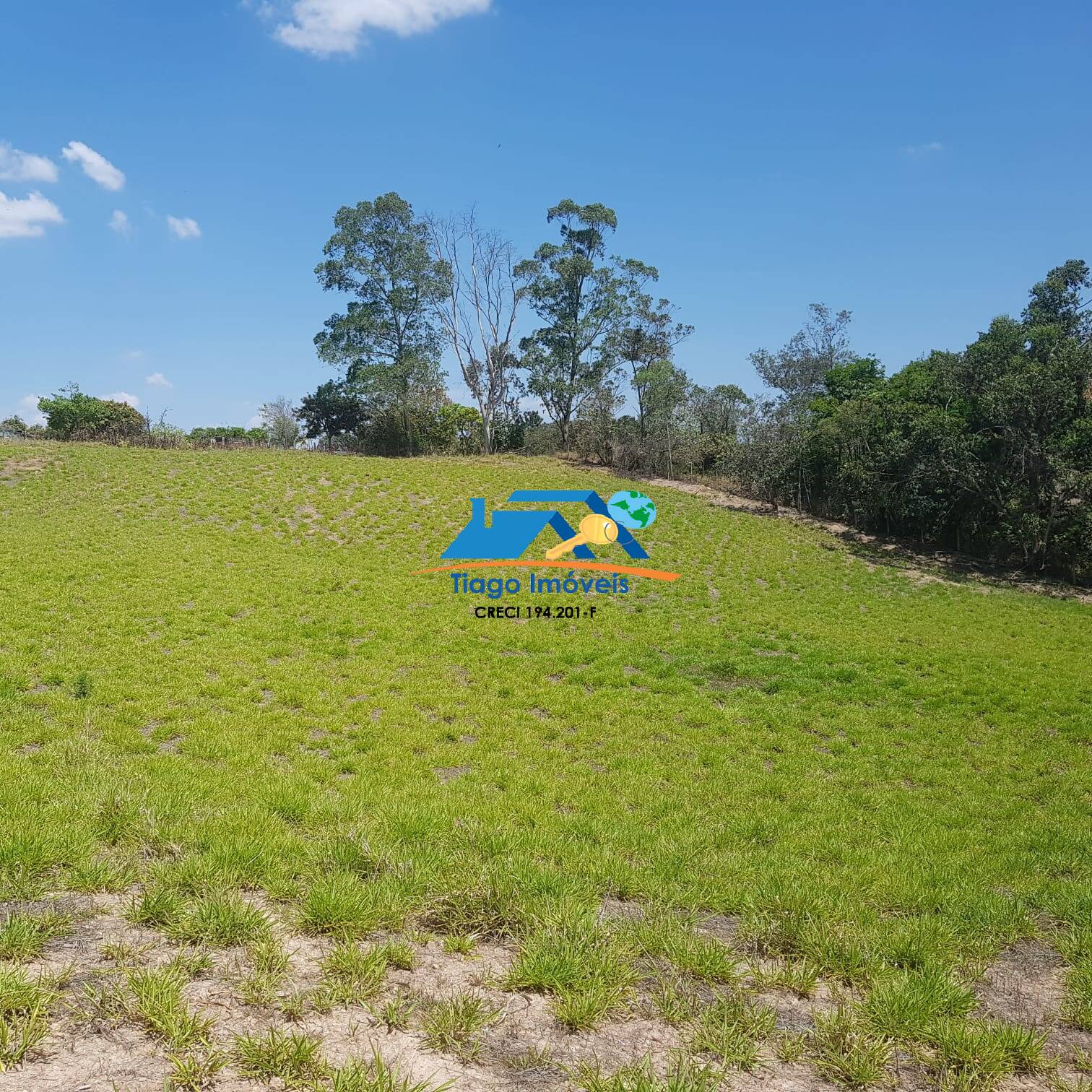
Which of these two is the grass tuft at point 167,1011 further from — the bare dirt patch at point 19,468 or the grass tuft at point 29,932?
the bare dirt patch at point 19,468

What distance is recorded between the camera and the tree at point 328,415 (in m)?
48.8

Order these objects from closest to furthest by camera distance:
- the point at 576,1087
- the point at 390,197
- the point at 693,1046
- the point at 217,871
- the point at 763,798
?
1. the point at 576,1087
2. the point at 693,1046
3. the point at 217,871
4. the point at 763,798
5. the point at 390,197

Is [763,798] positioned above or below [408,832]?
below

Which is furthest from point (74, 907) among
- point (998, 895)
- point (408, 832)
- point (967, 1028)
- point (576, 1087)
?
point (998, 895)

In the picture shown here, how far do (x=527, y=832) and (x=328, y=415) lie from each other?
51.1 m

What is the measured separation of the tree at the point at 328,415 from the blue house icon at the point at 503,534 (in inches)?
1105

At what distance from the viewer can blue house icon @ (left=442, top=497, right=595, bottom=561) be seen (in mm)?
19125

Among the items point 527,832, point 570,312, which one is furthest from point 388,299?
point 527,832

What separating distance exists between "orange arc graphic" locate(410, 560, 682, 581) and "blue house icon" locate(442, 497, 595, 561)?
482 mm

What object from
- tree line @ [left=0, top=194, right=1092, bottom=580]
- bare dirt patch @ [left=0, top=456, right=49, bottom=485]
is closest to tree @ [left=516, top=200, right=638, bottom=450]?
tree line @ [left=0, top=194, right=1092, bottom=580]

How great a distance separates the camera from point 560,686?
10.1 meters

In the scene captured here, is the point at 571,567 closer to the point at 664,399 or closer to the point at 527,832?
the point at 527,832

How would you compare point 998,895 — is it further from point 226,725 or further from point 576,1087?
point 226,725

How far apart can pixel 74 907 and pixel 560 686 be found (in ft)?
23.9
